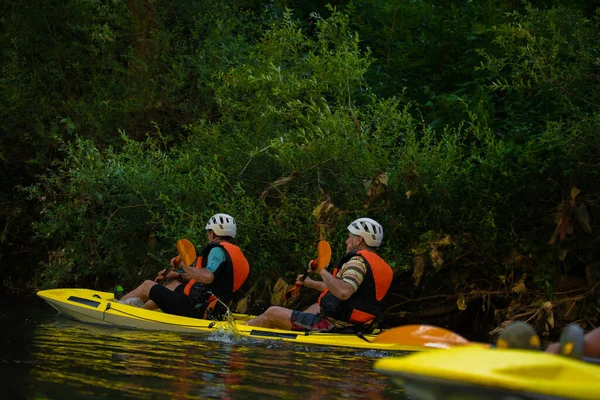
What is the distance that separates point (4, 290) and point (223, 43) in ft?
17.6

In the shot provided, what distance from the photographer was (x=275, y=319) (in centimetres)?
787

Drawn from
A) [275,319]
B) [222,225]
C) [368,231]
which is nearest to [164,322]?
[222,225]

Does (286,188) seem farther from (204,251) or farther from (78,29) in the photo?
(78,29)

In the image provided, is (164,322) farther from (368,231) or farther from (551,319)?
(551,319)

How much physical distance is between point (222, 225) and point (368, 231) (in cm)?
170

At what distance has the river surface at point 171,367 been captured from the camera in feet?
15.3

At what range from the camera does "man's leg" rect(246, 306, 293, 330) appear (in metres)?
7.80

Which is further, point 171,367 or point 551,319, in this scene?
point 551,319

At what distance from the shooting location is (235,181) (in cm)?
1002

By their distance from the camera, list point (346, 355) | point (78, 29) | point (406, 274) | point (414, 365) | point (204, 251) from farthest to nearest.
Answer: point (78, 29), point (406, 274), point (204, 251), point (346, 355), point (414, 365)

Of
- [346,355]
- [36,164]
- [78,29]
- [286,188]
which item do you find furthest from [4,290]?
[346,355]

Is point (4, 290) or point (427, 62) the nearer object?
point (427, 62)

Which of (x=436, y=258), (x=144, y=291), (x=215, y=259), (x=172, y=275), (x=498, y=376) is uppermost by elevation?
(x=436, y=258)

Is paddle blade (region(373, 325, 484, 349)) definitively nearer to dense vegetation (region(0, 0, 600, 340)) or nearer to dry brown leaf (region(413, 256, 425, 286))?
dense vegetation (region(0, 0, 600, 340))
